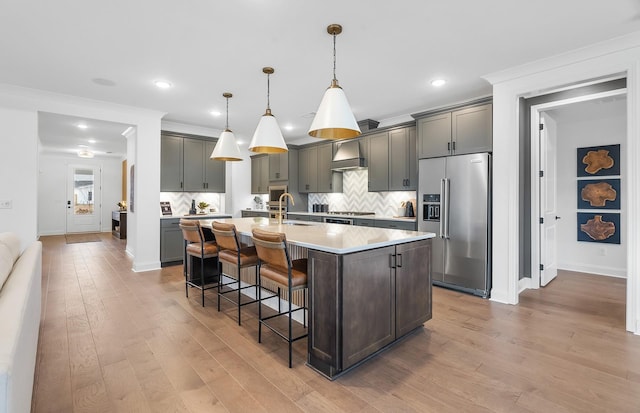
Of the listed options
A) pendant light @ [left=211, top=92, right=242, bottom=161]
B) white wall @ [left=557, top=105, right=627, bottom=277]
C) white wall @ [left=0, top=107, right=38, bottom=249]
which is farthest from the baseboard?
white wall @ [left=0, top=107, right=38, bottom=249]

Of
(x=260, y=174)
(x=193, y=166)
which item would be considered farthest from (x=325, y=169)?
(x=193, y=166)

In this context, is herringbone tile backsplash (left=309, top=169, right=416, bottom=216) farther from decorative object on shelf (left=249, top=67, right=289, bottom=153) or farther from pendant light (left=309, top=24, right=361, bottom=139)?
pendant light (left=309, top=24, right=361, bottom=139)

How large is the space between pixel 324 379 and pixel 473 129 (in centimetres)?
345

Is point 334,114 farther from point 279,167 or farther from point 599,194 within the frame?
point 599,194

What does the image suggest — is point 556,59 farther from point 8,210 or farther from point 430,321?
point 8,210

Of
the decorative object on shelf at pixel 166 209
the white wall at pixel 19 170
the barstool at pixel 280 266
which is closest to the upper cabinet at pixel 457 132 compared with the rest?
the barstool at pixel 280 266

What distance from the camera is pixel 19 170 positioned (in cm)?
421

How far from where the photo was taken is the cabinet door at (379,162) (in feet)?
17.3

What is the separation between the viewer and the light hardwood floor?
186 centimetres

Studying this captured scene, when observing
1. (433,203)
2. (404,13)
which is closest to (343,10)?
(404,13)

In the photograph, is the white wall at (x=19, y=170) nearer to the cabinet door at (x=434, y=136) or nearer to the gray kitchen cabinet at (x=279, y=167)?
the gray kitchen cabinet at (x=279, y=167)

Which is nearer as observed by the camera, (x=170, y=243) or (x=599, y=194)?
(x=599, y=194)

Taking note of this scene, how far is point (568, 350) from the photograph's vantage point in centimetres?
251

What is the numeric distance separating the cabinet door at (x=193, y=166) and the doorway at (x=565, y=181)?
5582 millimetres
